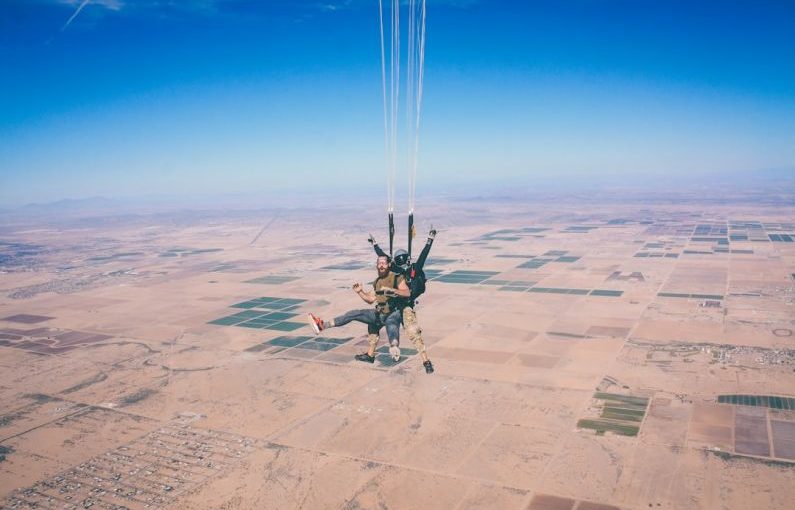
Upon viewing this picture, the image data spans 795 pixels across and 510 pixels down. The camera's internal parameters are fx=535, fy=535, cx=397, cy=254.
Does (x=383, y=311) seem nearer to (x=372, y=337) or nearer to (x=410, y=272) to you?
(x=372, y=337)

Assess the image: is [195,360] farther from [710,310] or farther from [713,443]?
[710,310]

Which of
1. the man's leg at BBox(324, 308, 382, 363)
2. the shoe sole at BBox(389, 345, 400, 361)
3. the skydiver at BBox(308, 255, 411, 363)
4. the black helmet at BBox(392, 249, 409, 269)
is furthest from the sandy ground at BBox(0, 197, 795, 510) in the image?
the black helmet at BBox(392, 249, 409, 269)

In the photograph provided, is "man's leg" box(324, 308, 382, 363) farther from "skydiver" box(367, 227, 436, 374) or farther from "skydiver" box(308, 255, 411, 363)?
"skydiver" box(367, 227, 436, 374)

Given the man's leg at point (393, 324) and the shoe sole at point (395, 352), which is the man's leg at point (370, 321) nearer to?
the man's leg at point (393, 324)

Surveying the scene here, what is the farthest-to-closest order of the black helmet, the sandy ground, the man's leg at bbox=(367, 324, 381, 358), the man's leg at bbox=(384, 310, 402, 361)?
the sandy ground
the man's leg at bbox=(367, 324, 381, 358)
the man's leg at bbox=(384, 310, 402, 361)
the black helmet

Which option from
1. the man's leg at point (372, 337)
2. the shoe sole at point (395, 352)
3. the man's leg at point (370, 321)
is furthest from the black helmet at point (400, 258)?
the man's leg at point (372, 337)

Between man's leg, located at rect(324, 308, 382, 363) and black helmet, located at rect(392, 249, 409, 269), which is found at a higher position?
black helmet, located at rect(392, 249, 409, 269)
